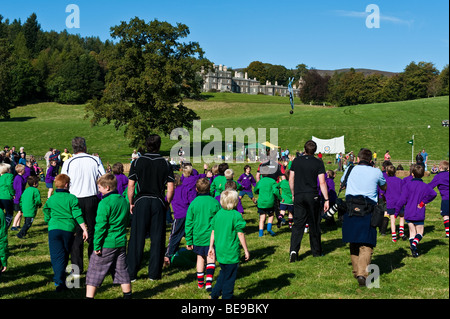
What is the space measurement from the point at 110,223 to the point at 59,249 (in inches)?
57.4

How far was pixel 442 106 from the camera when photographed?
75.6 metres

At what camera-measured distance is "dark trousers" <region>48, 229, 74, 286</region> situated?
277 inches

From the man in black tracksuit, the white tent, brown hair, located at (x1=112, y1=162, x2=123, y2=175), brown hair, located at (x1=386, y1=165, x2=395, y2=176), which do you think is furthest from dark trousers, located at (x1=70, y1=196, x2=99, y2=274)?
the white tent

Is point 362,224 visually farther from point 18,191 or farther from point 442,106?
point 442,106

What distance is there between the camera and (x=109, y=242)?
20.4ft

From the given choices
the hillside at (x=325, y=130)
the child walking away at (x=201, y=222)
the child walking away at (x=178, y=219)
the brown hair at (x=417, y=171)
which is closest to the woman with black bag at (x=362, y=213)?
the child walking away at (x=201, y=222)

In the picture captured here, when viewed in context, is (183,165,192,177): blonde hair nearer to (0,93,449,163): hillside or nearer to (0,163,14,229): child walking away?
(0,163,14,229): child walking away

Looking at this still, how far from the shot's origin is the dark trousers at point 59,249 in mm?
7027

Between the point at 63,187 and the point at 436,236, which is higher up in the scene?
the point at 63,187

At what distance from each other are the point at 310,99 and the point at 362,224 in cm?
11999

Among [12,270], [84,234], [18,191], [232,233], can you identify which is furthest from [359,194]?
[18,191]

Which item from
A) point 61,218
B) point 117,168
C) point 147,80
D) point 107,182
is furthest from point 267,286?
point 147,80

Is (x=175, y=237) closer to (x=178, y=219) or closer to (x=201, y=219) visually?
(x=178, y=219)

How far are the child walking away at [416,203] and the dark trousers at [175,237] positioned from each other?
506 centimetres
